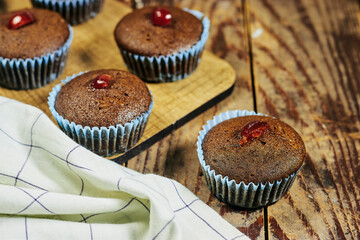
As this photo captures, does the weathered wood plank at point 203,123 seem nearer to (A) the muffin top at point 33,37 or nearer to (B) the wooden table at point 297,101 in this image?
(B) the wooden table at point 297,101

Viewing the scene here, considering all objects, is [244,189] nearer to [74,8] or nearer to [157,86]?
[157,86]

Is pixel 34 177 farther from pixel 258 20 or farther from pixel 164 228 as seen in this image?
pixel 258 20

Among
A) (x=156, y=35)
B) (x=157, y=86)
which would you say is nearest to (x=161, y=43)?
(x=156, y=35)

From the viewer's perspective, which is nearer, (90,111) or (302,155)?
(302,155)

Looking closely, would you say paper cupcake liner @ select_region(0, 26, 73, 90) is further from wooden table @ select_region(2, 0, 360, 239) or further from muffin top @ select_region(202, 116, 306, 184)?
muffin top @ select_region(202, 116, 306, 184)

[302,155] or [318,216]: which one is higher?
[302,155]

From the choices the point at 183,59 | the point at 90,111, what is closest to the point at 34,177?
the point at 90,111

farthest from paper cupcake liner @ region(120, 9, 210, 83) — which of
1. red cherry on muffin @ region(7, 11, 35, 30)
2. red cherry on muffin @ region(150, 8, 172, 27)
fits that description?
red cherry on muffin @ region(7, 11, 35, 30)
